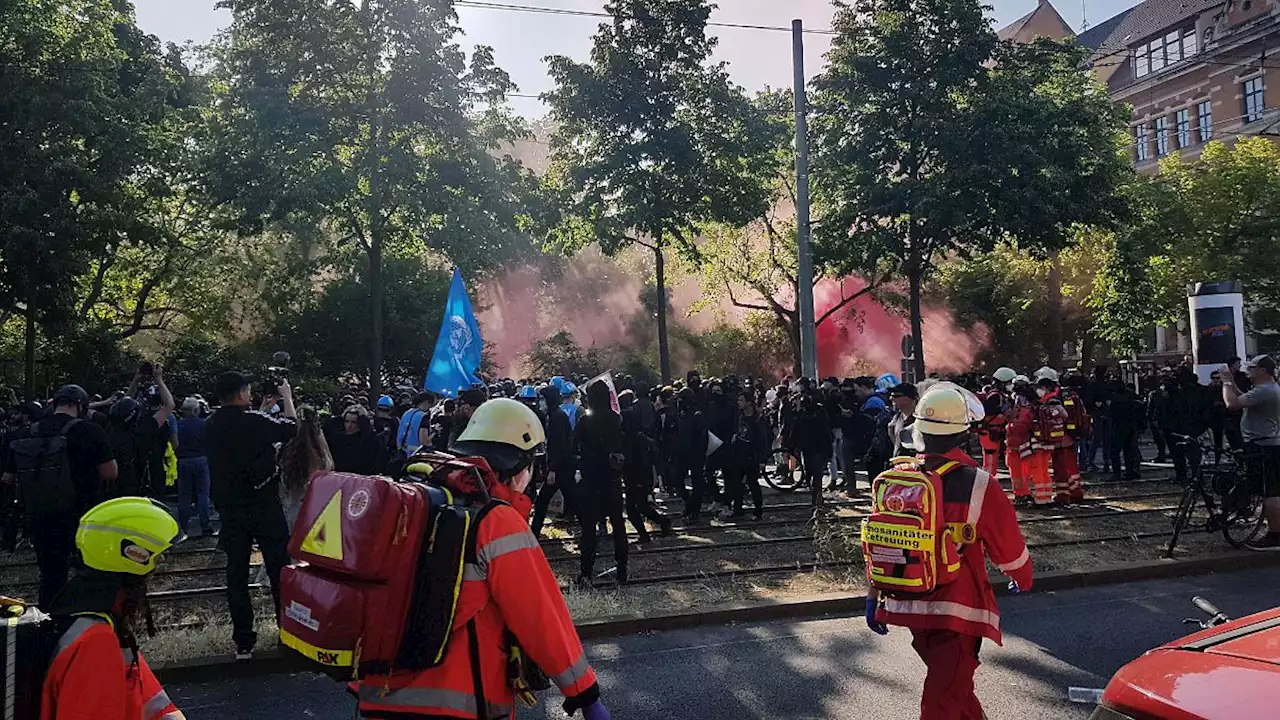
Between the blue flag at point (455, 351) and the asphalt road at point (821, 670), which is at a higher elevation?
the blue flag at point (455, 351)

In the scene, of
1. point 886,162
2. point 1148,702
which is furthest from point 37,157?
point 1148,702

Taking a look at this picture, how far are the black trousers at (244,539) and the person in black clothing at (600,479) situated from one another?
110 inches

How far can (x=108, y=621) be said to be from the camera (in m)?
2.95

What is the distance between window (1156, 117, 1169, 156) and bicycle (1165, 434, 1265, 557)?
4649 centimetres

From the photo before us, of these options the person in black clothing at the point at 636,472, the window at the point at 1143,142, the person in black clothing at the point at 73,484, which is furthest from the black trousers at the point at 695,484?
the window at the point at 1143,142

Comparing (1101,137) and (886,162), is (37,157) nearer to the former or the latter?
(886,162)

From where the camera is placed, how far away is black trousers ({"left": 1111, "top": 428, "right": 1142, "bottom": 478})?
15039mm

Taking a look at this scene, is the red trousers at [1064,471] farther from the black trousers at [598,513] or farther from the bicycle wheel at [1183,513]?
the black trousers at [598,513]

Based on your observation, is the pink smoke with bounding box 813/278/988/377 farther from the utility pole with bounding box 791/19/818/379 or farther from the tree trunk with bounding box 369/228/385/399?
the tree trunk with bounding box 369/228/385/399

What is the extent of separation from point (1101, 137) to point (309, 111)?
2050cm

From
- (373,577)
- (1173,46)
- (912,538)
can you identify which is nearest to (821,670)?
(912,538)

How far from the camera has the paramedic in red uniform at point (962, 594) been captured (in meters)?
3.89

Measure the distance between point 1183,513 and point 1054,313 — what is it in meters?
31.4

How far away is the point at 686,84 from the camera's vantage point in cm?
2194
